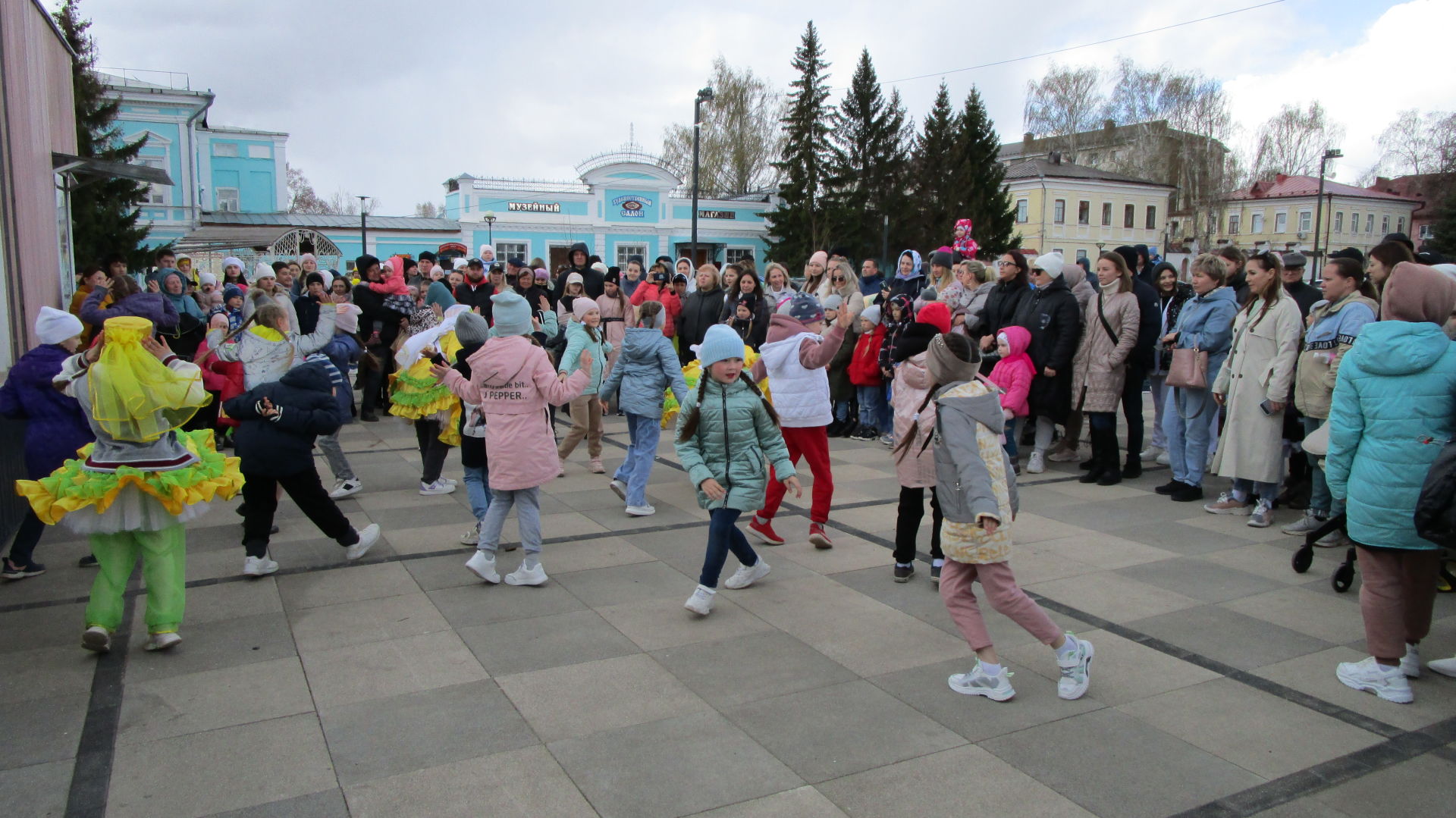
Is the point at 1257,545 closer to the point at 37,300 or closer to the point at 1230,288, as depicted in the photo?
the point at 1230,288

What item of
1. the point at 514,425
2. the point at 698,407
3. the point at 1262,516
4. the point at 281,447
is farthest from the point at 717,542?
the point at 1262,516

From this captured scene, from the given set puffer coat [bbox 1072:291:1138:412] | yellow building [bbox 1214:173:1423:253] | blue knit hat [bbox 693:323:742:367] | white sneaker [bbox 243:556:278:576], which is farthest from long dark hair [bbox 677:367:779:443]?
yellow building [bbox 1214:173:1423:253]

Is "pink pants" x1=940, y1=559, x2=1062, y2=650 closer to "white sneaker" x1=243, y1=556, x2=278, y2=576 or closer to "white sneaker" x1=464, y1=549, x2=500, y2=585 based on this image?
"white sneaker" x1=464, y1=549, x2=500, y2=585

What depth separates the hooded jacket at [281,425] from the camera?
5656mm

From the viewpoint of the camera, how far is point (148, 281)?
1230cm

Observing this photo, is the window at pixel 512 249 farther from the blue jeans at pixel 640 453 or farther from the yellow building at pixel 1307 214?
the yellow building at pixel 1307 214

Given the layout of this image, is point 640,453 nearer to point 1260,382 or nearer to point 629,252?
point 1260,382

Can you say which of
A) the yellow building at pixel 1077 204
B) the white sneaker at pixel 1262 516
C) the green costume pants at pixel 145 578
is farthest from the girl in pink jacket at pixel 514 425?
the yellow building at pixel 1077 204

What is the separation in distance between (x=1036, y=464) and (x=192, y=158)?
4740 cm

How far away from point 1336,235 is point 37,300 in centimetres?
8633

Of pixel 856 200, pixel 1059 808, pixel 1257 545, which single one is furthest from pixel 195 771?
pixel 856 200

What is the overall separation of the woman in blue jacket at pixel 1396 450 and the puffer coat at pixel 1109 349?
4.07m

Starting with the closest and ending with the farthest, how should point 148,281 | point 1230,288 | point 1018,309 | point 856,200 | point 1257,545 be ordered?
point 1257,545 → point 1230,288 → point 1018,309 → point 148,281 → point 856,200

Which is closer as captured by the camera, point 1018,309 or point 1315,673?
point 1315,673
